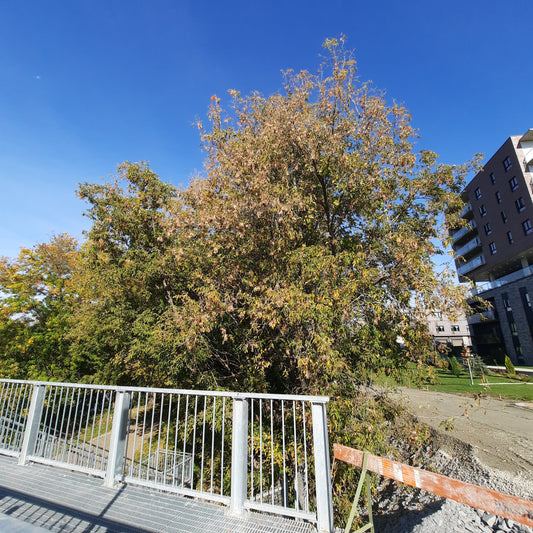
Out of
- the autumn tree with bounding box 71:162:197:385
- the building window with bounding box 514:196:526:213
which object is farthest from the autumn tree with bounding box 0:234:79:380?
the building window with bounding box 514:196:526:213

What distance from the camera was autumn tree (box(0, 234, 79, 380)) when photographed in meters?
16.1

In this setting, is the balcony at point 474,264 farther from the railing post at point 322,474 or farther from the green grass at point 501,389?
the railing post at point 322,474

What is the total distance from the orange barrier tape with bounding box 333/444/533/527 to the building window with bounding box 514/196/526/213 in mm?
36630

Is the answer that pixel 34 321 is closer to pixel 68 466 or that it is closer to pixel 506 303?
pixel 68 466

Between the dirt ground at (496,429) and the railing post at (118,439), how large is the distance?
5.63 metres

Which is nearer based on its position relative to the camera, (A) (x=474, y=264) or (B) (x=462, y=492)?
(B) (x=462, y=492)

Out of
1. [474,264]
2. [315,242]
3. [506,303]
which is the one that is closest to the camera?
[315,242]

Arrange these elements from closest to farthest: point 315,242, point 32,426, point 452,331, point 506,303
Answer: point 32,426, point 315,242, point 506,303, point 452,331

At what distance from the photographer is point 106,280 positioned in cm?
1026

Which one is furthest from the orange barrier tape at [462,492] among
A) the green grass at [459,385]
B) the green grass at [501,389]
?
the green grass at [501,389]

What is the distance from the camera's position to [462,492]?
100 inches

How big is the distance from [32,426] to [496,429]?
12.5 metres

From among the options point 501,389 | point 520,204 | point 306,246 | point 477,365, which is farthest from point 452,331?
point 306,246

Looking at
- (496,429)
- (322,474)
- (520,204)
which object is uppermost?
(520,204)
